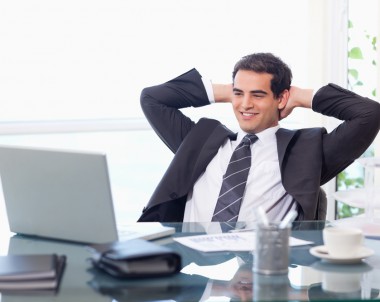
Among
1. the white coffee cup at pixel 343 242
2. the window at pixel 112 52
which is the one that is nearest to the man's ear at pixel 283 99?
the white coffee cup at pixel 343 242

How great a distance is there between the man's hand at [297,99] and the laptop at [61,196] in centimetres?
104

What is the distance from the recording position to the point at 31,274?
162 centimetres

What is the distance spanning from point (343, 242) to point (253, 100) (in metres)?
1.21

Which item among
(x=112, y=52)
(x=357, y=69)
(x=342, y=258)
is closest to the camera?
(x=342, y=258)

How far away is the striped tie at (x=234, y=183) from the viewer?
8.90ft

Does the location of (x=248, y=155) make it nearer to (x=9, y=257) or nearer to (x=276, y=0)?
(x=9, y=257)

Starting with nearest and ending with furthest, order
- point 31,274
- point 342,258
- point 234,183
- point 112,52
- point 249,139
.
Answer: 1. point 31,274
2. point 342,258
3. point 234,183
4. point 249,139
5. point 112,52

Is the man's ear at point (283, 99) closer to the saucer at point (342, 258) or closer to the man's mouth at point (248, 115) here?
the man's mouth at point (248, 115)

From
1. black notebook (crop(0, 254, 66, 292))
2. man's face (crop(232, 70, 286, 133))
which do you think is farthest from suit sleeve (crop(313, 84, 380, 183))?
black notebook (crop(0, 254, 66, 292))

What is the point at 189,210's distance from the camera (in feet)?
9.19

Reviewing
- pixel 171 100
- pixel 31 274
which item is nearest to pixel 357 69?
pixel 171 100

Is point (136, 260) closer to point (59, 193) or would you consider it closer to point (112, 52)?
point (59, 193)

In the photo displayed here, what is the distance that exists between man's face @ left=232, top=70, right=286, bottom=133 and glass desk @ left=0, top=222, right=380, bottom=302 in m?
1.04

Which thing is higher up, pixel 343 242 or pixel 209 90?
pixel 209 90
